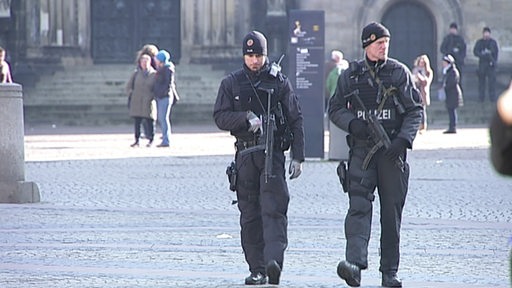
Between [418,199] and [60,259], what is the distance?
608cm

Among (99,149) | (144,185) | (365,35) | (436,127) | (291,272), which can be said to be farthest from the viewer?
(436,127)

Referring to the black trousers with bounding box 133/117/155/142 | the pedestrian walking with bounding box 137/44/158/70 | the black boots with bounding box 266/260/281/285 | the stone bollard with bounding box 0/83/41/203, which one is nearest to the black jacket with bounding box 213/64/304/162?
the black boots with bounding box 266/260/281/285

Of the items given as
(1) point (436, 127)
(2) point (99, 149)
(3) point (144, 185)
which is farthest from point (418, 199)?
(1) point (436, 127)

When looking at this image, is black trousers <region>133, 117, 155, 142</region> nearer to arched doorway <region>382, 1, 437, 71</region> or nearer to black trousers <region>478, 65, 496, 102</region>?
black trousers <region>478, 65, 496, 102</region>

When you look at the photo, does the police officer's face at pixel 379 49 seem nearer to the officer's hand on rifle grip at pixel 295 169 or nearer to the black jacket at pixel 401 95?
the black jacket at pixel 401 95

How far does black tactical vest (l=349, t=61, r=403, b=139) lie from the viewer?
9.08m

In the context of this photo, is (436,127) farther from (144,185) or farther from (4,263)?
(4,263)

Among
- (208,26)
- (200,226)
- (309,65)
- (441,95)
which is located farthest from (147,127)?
(208,26)

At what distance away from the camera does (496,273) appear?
9617 millimetres

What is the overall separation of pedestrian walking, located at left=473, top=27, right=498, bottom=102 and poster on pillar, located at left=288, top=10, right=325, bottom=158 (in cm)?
1619

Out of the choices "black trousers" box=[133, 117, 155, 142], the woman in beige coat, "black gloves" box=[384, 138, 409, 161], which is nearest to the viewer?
"black gloves" box=[384, 138, 409, 161]

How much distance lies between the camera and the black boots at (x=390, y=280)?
8922mm

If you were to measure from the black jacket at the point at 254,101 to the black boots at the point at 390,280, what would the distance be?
906mm

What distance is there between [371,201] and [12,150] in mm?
6390
